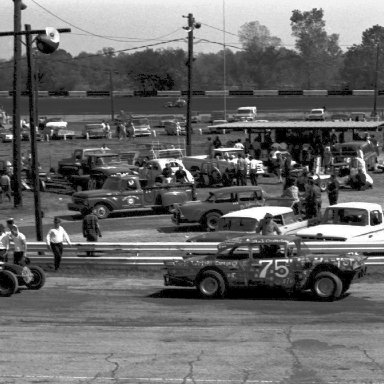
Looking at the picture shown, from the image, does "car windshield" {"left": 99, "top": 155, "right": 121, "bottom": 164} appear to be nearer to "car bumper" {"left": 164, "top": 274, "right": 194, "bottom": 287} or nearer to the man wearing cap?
the man wearing cap

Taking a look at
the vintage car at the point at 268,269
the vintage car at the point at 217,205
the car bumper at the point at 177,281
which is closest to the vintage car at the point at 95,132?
the vintage car at the point at 217,205

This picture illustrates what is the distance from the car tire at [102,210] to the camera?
36281 millimetres

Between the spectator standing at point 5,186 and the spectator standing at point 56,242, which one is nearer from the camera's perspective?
the spectator standing at point 56,242

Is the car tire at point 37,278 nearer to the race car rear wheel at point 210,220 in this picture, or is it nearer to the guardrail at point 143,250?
the guardrail at point 143,250

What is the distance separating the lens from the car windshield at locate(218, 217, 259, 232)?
26172 mm

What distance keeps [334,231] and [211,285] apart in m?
5.06

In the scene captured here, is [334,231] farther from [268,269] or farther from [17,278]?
[17,278]

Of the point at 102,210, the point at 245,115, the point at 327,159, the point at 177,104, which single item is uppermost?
the point at 177,104

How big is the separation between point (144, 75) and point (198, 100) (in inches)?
1035

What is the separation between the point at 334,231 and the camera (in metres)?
24.6

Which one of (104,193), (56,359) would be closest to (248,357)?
(56,359)

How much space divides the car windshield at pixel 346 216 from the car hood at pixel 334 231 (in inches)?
12.1

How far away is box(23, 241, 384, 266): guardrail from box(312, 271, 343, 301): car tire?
2655 mm

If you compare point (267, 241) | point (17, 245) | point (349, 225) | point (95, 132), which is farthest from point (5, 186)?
point (95, 132)
